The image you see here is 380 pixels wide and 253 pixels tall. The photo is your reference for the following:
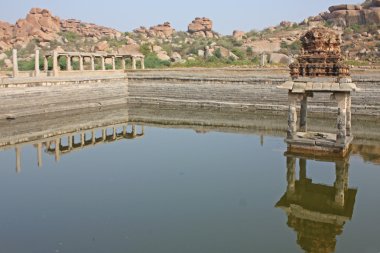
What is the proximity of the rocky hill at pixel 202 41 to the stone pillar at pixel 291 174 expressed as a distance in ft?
80.5

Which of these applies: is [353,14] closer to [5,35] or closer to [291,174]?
[291,174]

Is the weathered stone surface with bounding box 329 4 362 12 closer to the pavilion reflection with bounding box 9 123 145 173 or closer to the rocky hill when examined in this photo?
the rocky hill

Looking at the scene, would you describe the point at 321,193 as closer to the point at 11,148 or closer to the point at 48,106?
the point at 11,148

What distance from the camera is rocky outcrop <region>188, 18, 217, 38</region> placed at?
3253 inches

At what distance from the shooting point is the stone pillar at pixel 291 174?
1018cm

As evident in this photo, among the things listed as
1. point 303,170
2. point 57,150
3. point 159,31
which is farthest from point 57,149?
point 159,31

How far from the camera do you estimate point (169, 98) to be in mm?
27906

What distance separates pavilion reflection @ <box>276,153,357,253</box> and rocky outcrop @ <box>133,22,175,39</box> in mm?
71193

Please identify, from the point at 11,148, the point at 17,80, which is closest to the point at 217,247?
the point at 11,148

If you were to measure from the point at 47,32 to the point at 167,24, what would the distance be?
26.1m

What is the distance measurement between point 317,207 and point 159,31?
258 ft

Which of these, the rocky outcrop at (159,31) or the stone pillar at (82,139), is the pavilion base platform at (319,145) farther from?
the rocky outcrop at (159,31)

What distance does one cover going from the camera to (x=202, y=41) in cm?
6212

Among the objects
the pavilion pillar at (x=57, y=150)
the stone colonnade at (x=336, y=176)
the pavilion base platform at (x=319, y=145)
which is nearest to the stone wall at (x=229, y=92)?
the pavilion base platform at (x=319, y=145)
